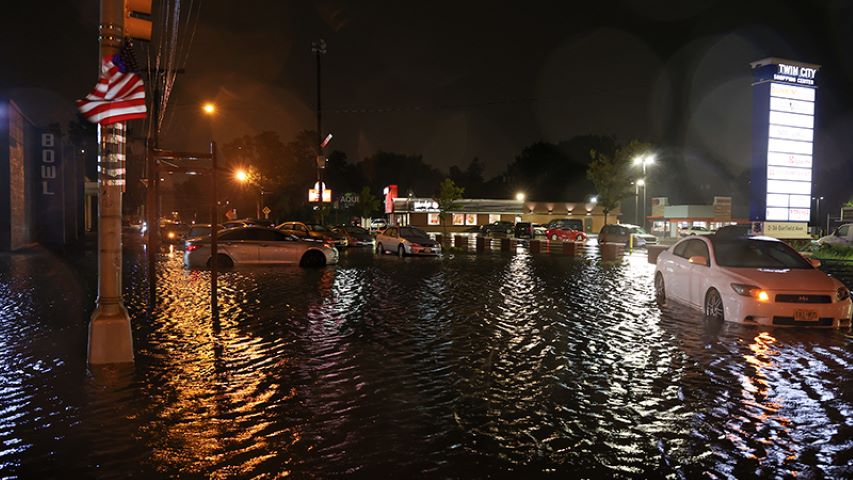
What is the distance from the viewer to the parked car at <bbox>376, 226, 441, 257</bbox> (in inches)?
1107

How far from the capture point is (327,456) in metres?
4.73

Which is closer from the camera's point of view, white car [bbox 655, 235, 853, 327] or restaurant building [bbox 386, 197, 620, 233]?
white car [bbox 655, 235, 853, 327]

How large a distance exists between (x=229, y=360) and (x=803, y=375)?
23.0ft

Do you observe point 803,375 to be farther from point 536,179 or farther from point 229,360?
point 536,179

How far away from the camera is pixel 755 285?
10047mm

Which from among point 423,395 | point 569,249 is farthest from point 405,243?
point 423,395

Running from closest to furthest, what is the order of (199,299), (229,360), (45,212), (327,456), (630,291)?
(327,456), (229,360), (199,299), (630,291), (45,212)

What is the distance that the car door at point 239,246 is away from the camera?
67.7ft

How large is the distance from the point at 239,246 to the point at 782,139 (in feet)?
80.8

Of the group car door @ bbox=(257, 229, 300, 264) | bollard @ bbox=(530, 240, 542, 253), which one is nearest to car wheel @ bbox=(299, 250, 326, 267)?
car door @ bbox=(257, 229, 300, 264)

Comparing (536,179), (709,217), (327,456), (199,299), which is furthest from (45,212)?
(536,179)

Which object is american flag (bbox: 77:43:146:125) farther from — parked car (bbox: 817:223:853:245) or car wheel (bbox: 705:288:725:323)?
parked car (bbox: 817:223:853:245)

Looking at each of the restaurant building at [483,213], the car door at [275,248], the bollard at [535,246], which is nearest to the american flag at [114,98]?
the car door at [275,248]

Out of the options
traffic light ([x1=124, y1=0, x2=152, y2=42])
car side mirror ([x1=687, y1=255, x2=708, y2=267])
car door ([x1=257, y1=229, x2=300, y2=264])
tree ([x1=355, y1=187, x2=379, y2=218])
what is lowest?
car door ([x1=257, y1=229, x2=300, y2=264])
